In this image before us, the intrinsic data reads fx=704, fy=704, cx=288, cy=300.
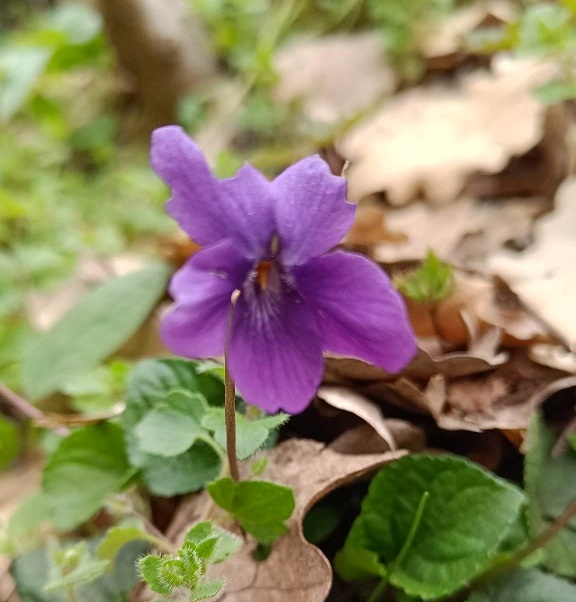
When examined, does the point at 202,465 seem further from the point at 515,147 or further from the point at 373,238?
the point at 515,147

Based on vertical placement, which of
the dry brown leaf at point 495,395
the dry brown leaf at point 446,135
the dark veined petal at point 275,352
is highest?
the dark veined petal at point 275,352

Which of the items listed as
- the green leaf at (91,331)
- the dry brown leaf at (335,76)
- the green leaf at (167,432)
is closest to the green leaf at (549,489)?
the green leaf at (167,432)

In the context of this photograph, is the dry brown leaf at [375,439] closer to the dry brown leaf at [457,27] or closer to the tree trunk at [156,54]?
the dry brown leaf at [457,27]

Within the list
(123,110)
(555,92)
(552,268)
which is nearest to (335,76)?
(123,110)

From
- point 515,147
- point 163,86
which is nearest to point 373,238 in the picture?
point 515,147

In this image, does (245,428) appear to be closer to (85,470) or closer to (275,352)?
(275,352)
